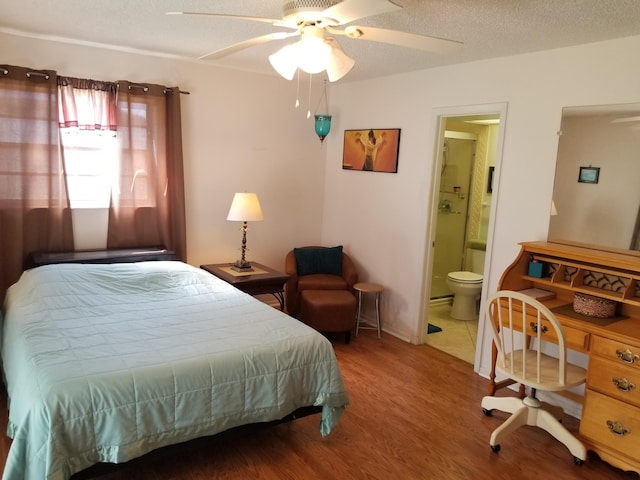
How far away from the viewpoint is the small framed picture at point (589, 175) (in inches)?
118

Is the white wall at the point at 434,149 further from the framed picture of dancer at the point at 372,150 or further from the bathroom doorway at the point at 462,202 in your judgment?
the bathroom doorway at the point at 462,202

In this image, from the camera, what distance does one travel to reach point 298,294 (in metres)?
4.43

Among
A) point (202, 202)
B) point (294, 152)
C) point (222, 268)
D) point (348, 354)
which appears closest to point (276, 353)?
point (348, 354)

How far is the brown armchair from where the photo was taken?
441 centimetres

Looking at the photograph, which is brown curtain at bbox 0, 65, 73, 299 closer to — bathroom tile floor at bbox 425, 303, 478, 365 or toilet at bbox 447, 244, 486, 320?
bathroom tile floor at bbox 425, 303, 478, 365

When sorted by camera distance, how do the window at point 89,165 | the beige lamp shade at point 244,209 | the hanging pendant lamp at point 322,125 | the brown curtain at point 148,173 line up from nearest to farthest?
1. the window at point 89,165
2. the brown curtain at point 148,173
3. the beige lamp shade at point 244,209
4. the hanging pendant lamp at point 322,125

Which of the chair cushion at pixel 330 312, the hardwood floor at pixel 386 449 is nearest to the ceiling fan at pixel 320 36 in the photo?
the hardwood floor at pixel 386 449

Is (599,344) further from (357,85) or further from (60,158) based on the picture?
(60,158)

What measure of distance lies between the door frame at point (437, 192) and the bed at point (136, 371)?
64.6 inches

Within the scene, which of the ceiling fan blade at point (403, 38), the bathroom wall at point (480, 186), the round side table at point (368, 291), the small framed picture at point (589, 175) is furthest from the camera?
the bathroom wall at point (480, 186)

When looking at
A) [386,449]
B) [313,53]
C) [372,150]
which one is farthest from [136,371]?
[372,150]

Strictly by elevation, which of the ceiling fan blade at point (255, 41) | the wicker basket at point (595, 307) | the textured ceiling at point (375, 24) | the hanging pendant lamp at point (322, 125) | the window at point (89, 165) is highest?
the textured ceiling at point (375, 24)

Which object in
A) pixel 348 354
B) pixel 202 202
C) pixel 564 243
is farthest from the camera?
pixel 202 202

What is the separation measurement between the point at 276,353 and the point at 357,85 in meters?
3.13
